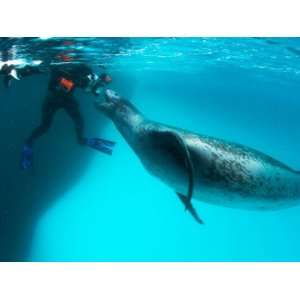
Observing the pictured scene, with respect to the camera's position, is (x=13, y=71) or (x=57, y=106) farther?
(x=57, y=106)

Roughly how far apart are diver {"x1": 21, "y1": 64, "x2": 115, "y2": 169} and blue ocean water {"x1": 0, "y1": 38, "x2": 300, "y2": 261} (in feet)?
1.56

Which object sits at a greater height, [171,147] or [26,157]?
[171,147]

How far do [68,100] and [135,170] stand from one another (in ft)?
35.2

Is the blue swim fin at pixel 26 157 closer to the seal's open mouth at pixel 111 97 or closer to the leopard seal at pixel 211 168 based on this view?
the seal's open mouth at pixel 111 97

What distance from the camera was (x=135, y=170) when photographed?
739 inches

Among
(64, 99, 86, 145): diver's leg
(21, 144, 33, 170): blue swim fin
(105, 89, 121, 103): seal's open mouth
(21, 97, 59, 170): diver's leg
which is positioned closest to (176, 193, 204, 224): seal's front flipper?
(105, 89, 121, 103): seal's open mouth

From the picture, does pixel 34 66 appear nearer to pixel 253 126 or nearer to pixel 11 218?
pixel 11 218

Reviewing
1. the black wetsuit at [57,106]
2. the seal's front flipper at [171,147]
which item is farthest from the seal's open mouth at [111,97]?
the black wetsuit at [57,106]

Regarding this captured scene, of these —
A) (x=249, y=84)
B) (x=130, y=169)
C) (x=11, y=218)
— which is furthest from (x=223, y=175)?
(x=130, y=169)

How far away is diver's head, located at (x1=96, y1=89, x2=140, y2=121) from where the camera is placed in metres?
6.00

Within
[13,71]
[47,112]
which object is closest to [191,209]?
[47,112]

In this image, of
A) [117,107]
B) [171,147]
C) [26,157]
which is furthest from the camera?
[26,157]

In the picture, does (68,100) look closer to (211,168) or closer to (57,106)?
(57,106)
